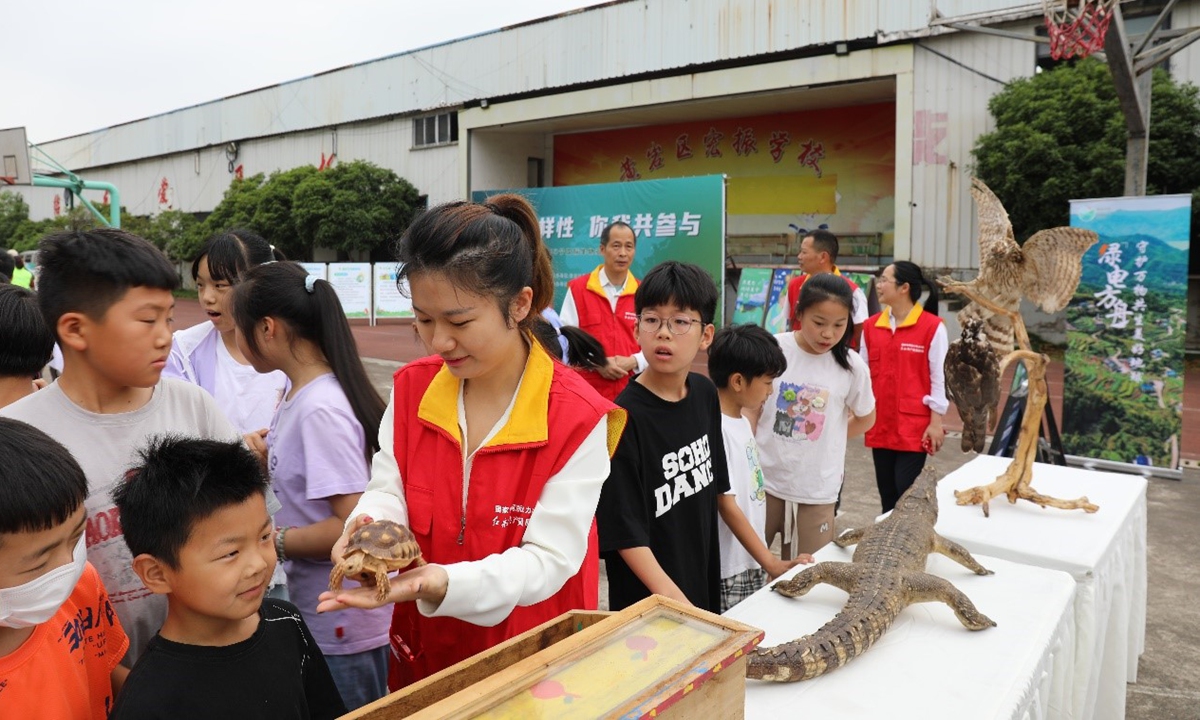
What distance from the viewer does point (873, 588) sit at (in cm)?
178

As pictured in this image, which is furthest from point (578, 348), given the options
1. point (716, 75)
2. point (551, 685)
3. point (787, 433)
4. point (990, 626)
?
point (716, 75)

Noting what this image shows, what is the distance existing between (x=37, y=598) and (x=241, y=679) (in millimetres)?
285

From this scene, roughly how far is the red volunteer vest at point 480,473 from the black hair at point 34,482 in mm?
470

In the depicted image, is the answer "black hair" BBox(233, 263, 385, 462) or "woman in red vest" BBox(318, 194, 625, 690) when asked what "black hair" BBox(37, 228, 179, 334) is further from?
"woman in red vest" BBox(318, 194, 625, 690)

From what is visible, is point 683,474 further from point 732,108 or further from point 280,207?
point 280,207

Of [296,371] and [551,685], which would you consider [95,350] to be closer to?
[296,371]

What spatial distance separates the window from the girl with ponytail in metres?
17.7

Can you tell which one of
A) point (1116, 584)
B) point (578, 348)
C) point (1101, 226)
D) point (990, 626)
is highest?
point (1101, 226)

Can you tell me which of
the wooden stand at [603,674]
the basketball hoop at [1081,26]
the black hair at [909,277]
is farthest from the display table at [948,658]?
the basketball hoop at [1081,26]

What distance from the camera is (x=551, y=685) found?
3.17ft

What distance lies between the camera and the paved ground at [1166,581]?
111 inches

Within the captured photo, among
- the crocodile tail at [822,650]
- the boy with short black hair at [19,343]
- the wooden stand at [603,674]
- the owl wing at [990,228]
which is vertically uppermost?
the owl wing at [990,228]

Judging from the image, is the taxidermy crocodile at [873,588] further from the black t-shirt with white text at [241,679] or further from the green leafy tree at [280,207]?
the green leafy tree at [280,207]

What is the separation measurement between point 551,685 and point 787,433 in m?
2.30
